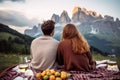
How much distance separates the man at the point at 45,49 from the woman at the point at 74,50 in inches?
5.1

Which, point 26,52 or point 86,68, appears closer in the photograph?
point 86,68

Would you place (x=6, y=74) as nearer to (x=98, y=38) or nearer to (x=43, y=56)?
(x=43, y=56)

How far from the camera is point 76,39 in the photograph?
3.47 meters

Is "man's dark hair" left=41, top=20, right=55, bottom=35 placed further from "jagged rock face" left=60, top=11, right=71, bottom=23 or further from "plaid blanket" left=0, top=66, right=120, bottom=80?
"jagged rock face" left=60, top=11, right=71, bottom=23

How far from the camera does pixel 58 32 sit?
21.9 ft

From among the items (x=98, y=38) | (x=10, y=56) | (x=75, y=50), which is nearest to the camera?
(x=75, y=50)

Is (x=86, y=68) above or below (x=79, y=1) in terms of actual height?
below

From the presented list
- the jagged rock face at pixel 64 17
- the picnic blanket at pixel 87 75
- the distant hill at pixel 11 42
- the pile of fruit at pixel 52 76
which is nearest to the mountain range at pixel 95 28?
the jagged rock face at pixel 64 17

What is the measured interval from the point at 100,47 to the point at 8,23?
7.57ft

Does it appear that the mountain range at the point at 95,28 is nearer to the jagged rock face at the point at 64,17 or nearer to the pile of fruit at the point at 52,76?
the jagged rock face at the point at 64,17

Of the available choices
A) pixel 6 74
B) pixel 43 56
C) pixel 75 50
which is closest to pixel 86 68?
pixel 75 50

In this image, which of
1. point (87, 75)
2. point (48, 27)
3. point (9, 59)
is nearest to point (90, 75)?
point (87, 75)

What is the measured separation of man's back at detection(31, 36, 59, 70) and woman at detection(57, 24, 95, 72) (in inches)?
4.7

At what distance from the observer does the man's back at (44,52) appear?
3.60m
